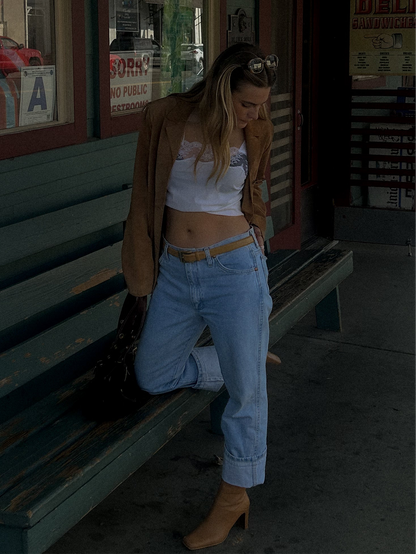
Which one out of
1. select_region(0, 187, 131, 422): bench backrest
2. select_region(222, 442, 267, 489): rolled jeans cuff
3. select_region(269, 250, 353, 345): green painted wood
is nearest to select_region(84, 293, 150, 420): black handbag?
select_region(0, 187, 131, 422): bench backrest

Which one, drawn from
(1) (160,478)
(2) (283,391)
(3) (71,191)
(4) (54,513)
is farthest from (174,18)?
(4) (54,513)

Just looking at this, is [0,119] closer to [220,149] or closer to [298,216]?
[220,149]

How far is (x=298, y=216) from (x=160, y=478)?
356cm

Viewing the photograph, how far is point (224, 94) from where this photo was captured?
269 cm

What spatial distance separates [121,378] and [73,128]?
1119 mm

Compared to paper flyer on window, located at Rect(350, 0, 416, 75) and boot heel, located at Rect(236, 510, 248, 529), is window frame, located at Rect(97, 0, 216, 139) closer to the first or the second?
boot heel, located at Rect(236, 510, 248, 529)

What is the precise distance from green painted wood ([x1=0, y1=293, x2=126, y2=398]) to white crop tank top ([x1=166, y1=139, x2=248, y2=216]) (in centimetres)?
76

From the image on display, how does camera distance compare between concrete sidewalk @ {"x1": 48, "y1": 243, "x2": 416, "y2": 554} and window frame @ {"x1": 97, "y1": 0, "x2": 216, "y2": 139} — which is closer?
concrete sidewalk @ {"x1": 48, "y1": 243, "x2": 416, "y2": 554}

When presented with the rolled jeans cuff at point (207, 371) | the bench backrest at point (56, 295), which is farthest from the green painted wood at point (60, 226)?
the rolled jeans cuff at point (207, 371)

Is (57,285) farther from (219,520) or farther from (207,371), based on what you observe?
(219,520)

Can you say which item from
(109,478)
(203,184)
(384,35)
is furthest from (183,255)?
(384,35)

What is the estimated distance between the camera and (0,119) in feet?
10.2

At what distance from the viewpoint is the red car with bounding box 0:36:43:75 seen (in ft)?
10.1

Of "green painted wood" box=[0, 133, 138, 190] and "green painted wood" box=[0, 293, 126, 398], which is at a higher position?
"green painted wood" box=[0, 133, 138, 190]
